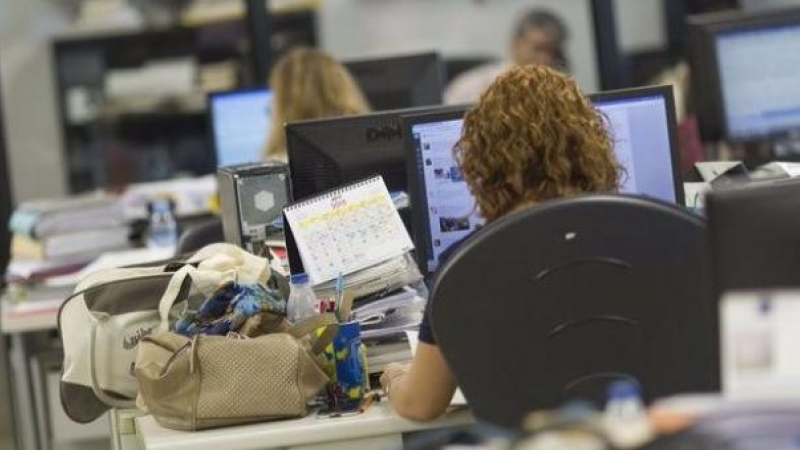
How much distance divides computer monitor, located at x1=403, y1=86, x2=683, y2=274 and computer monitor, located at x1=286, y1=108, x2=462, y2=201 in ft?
0.40

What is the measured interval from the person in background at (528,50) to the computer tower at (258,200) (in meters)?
3.15

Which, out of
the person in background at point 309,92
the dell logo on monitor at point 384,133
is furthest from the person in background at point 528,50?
the dell logo on monitor at point 384,133

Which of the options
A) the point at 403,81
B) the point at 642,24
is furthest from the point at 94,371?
the point at 642,24

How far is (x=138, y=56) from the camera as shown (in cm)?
745

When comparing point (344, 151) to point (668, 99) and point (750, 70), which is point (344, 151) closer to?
point (668, 99)

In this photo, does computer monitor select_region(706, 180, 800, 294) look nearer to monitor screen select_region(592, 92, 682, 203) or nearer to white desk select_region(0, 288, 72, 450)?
monitor screen select_region(592, 92, 682, 203)

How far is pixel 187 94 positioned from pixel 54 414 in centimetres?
298

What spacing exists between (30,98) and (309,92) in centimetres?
272

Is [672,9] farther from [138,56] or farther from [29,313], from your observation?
[29,313]

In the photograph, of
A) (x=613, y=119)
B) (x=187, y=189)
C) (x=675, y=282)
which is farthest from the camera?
(x=187, y=189)

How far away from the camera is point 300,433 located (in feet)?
8.61

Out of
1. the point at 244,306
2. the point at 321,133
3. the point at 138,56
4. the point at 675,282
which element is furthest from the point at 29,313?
Answer: the point at 138,56

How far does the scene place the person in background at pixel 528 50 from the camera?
666cm

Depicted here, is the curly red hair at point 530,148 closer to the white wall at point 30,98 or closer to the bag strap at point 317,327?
the bag strap at point 317,327
